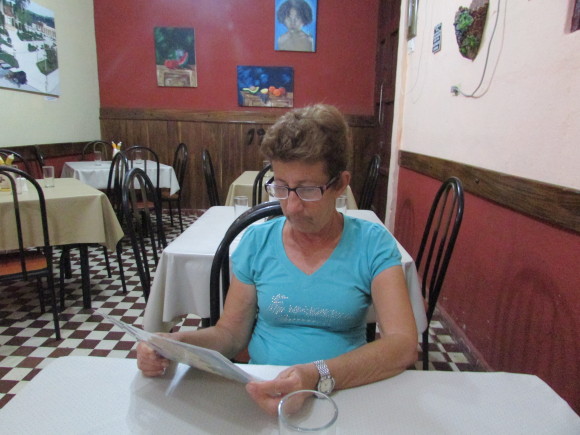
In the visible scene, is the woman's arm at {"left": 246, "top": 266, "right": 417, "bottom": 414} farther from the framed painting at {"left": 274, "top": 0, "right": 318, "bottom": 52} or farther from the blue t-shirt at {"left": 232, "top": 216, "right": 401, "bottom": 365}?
the framed painting at {"left": 274, "top": 0, "right": 318, "bottom": 52}

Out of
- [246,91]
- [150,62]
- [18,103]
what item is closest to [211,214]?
[18,103]

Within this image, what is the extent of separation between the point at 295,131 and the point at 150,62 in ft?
15.8

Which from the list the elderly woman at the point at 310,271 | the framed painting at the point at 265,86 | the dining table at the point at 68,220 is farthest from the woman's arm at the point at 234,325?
the framed painting at the point at 265,86

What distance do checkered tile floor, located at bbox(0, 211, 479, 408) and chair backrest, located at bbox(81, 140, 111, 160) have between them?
2218 millimetres

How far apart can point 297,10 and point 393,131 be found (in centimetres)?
239

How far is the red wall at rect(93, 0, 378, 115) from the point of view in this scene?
4.89m

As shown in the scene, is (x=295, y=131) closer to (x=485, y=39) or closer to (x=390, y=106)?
(x=485, y=39)

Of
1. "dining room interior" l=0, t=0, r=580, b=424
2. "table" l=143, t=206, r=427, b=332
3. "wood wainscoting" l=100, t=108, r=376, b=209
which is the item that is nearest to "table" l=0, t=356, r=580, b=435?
"dining room interior" l=0, t=0, r=580, b=424

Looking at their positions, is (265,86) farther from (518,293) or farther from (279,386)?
(279,386)

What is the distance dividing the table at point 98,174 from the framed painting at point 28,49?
82cm

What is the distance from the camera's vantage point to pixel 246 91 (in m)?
5.08

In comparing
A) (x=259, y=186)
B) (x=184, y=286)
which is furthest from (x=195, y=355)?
(x=259, y=186)

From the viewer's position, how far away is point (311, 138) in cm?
87

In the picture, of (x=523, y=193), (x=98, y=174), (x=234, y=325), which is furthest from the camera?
(x=98, y=174)
